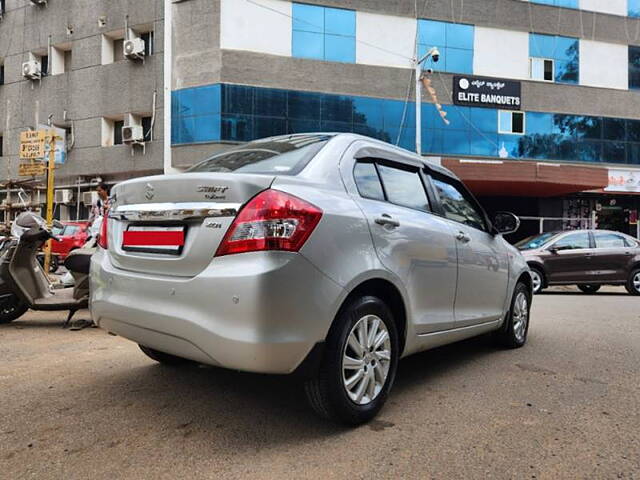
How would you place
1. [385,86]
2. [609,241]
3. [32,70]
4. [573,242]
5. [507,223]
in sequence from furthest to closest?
[32,70] → [385,86] → [609,241] → [573,242] → [507,223]

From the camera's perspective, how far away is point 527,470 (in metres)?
2.28

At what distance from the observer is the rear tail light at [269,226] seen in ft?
7.63

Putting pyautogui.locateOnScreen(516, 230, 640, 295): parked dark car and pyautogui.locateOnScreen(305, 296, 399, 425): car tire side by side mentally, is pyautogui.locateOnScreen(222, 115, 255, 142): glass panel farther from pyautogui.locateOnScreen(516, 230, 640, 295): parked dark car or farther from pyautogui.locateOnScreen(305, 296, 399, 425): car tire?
pyautogui.locateOnScreen(305, 296, 399, 425): car tire

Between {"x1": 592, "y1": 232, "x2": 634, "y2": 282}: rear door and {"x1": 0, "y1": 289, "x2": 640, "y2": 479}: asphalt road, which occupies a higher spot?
{"x1": 592, "y1": 232, "x2": 634, "y2": 282}: rear door

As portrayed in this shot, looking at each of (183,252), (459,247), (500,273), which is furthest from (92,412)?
(500,273)

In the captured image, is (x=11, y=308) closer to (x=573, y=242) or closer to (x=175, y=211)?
(x=175, y=211)

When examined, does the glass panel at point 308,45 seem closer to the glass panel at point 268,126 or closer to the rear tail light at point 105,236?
the glass panel at point 268,126

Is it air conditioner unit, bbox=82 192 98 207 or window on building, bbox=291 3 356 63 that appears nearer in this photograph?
window on building, bbox=291 3 356 63

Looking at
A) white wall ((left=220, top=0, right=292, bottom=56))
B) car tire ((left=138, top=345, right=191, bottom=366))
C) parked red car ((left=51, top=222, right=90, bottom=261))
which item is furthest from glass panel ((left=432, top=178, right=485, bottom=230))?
white wall ((left=220, top=0, right=292, bottom=56))

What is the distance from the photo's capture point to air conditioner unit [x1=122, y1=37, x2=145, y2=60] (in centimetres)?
1931

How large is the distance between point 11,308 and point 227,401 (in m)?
3.96

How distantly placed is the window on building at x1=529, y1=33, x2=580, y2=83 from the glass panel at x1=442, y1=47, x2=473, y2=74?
115 inches

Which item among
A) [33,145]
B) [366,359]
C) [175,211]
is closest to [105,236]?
[175,211]

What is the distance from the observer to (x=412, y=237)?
311 centimetres
